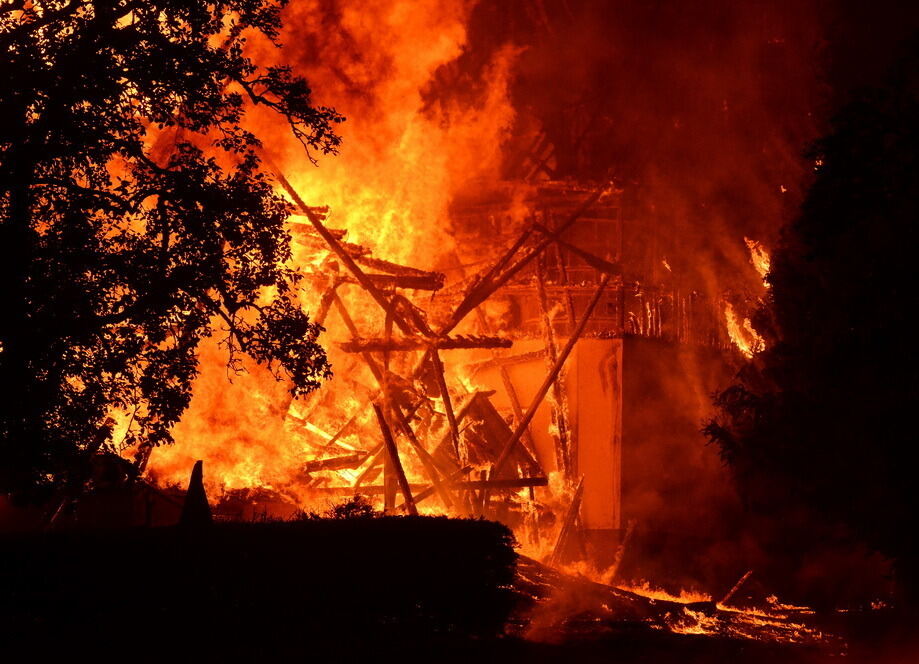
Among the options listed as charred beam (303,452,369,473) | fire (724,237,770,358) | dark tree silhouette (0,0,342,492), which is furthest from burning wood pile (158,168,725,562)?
dark tree silhouette (0,0,342,492)

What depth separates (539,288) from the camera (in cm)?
2164

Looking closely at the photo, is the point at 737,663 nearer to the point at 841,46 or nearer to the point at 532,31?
the point at 841,46

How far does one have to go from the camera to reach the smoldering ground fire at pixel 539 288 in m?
17.8

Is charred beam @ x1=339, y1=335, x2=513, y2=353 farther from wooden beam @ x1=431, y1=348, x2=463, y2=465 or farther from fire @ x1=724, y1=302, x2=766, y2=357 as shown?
fire @ x1=724, y1=302, x2=766, y2=357

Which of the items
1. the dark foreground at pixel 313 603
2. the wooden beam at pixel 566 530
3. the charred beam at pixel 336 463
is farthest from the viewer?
the wooden beam at pixel 566 530

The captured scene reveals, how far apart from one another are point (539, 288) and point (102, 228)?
12.8 metres

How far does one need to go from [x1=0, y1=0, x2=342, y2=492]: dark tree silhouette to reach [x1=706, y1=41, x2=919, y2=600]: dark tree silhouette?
279 inches

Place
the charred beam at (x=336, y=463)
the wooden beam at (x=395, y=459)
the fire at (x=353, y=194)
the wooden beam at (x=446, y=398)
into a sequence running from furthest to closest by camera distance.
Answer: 1. the charred beam at (x=336, y=463)
2. the fire at (x=353, y=194)
3. the wooden beam at (x=446, y=398)
4. the wooden beam at (x=395, y=459)

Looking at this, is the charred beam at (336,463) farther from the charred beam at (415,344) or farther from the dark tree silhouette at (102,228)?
the dark tree silhouette at (102,228)

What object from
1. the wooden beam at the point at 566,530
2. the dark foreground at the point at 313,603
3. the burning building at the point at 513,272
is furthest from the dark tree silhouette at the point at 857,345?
the burning building at the point at 513,272

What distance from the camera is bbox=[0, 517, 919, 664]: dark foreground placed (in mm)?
9117

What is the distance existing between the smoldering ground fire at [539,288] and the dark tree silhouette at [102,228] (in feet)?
8.58

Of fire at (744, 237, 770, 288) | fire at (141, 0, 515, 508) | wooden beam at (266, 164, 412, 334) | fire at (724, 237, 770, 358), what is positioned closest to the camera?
wooden beam at (266, 164, 412, 334)

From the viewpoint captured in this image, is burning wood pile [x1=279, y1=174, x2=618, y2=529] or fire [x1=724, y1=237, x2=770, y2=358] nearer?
burning wood pile [x1=279, y1=174, x2=618, y2=529]
